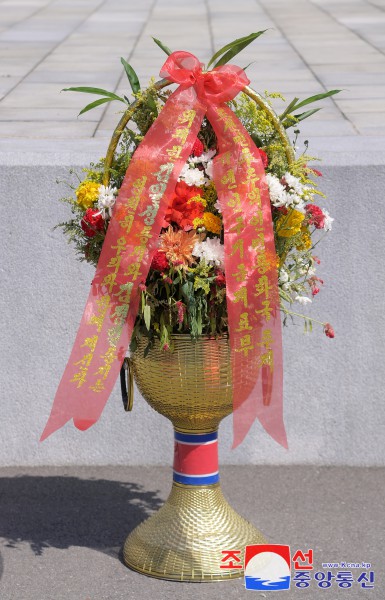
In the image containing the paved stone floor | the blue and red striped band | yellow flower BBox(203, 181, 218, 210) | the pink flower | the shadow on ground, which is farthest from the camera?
the paved stone floor

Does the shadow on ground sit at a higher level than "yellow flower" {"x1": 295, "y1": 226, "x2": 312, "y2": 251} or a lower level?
lower

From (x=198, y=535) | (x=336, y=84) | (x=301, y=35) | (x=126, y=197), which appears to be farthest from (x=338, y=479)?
(x=301, y=35)

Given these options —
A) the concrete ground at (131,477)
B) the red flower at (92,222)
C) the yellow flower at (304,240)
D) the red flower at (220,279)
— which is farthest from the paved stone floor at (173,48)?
the red flower at (220,279)

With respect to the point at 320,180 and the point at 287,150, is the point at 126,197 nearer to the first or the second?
the point at 287,150

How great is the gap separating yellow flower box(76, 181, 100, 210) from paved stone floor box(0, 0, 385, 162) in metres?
1.55

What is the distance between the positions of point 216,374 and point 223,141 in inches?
30.3

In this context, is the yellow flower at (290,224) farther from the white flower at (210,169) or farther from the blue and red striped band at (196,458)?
the blue and red striped band at (196,458)

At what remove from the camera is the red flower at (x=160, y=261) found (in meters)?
3.50

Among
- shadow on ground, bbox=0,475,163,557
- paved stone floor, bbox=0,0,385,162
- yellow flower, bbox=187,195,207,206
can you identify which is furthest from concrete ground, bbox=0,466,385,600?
paved stone floor, bbox=0,0,385,162

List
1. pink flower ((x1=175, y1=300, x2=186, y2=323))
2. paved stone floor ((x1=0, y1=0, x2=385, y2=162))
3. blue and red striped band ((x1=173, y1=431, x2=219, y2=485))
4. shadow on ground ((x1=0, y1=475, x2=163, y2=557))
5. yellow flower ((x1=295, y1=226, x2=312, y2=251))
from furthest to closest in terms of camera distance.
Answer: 1. paved stone floor ((x1=0, y1=0, x2=385, y2=162))
2. shadow on ground ((x1=0, y1=475, x2=163, y2=557))
3. blue and red striped band ((x1=173, y1=431, x2=219, y2=485))
4. yellow flower ((x1=295, y1=226, x2=312, y2=251))
5. pink flower ((x1=175, y1=300, x2=186, y2=323))

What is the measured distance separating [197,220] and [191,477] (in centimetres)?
93

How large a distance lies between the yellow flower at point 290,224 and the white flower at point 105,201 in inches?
21.9

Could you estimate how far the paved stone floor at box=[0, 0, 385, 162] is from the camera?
19.8ft

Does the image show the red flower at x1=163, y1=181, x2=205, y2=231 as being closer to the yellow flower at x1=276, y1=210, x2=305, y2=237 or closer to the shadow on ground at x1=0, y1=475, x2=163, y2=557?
the yellow flower at x1=276, y1=210, x2=305, y2=237
